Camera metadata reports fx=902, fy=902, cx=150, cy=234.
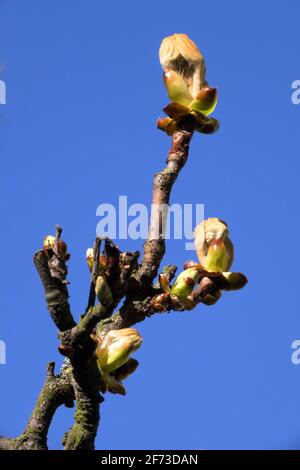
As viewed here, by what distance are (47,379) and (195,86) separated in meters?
1.02

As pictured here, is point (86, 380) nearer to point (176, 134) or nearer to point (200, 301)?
point (200, 301)

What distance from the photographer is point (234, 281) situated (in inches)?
101

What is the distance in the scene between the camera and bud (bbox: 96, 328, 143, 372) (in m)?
2.36

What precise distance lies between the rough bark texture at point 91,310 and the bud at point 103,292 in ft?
0.05

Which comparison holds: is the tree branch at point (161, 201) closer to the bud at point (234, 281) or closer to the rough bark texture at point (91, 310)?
the rough bark texture at point (91, 310)

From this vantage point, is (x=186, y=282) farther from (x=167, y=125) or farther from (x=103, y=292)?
(x=167, y=125)

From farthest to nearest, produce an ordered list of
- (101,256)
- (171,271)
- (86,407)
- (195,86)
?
(171,271) < (195,86) < (86,407) < (101,256)

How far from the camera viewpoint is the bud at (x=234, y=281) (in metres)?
2.55

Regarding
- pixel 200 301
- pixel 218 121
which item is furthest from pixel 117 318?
pixel 218 121

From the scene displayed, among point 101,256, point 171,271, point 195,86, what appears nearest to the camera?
point 101,256

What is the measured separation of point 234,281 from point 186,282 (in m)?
0.14

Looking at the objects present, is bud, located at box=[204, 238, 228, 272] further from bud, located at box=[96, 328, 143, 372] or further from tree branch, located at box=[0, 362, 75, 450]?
tree branch, located at box=[0, 362, 75, 450]

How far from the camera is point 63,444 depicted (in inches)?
98.4

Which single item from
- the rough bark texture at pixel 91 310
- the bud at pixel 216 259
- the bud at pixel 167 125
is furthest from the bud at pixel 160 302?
the bud at pixel 167 125
